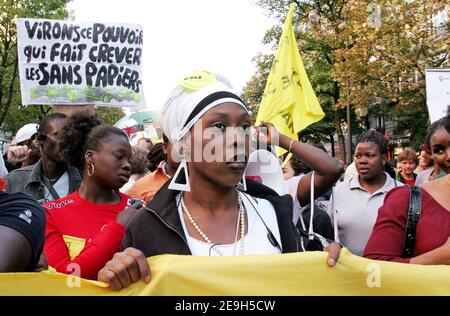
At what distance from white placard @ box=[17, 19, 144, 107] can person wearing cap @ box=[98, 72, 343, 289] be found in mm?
5211

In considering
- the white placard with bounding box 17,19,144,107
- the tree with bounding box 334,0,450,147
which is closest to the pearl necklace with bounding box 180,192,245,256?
Answer: the white placard with bounding box 17,19,144,107

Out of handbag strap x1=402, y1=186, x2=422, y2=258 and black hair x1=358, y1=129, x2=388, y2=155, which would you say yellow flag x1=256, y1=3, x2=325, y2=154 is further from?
handbag strap x1=402, y1=186, x2=422, y2=258

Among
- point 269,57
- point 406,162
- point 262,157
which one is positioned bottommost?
point 406,162

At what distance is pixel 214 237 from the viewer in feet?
6.92

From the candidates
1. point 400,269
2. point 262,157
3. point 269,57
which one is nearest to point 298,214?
point 262,157

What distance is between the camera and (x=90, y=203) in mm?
3236

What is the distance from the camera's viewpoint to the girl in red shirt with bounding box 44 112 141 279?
87.9 inches

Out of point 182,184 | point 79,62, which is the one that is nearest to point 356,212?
point 182,184

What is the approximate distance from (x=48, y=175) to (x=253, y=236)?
8.30 feet

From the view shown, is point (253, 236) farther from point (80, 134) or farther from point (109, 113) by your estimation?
point (109, 113)

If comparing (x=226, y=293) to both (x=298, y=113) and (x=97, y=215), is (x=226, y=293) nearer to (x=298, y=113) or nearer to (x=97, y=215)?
(x=97, y=215)

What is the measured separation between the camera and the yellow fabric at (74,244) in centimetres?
281

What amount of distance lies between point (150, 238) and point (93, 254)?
0.33 meters

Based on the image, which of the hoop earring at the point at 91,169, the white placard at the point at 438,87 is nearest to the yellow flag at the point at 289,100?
→ the hoop earring at the point at 91,169
